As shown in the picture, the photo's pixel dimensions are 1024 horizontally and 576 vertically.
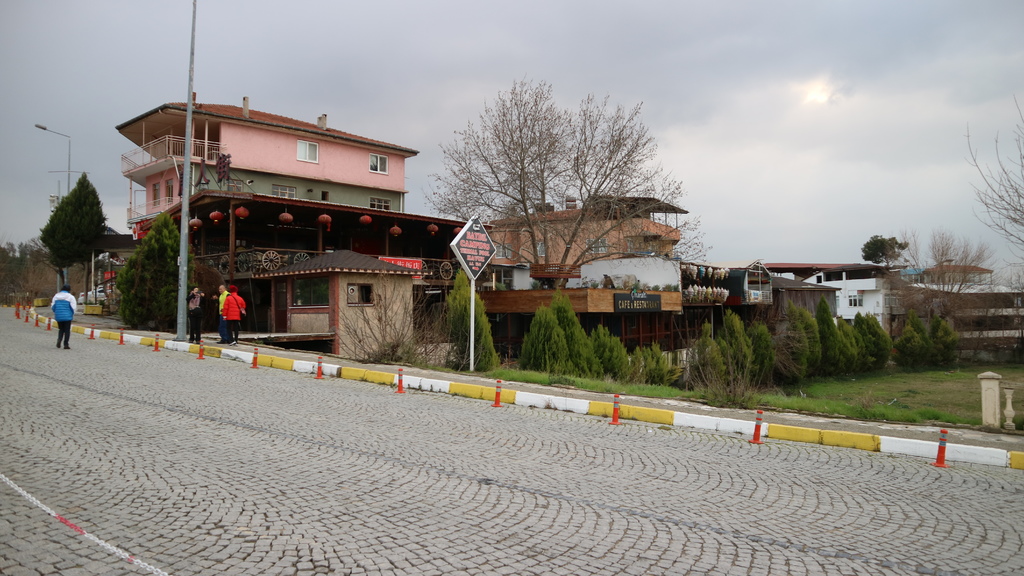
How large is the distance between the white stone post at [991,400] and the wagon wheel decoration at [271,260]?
20488mm

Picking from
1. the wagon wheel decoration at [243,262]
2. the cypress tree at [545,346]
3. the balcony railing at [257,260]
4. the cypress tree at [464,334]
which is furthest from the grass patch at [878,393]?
the wagon wheel decoration at [243,262]

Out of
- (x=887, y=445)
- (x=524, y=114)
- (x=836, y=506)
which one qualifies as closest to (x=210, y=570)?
(x=836, y=506)

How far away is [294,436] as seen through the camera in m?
7.97

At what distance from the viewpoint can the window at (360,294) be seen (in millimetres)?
21594

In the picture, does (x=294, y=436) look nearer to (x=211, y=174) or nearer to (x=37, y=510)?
(x=37, y=510)

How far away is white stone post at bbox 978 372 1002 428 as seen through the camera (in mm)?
10992

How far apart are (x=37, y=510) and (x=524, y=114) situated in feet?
83.4

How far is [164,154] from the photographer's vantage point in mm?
33688

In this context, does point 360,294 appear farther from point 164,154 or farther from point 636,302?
point 164,154

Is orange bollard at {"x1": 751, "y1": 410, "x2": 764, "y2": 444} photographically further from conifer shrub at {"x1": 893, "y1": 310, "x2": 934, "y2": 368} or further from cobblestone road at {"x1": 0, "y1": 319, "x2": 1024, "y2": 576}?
conifer shrub at {"x1": 893, "y1": 310, "x2": 934, "y2": 368}

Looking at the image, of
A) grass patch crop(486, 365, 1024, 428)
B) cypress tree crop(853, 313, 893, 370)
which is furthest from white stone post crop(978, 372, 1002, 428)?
cypress tree crop(853, 313, 893, 370)

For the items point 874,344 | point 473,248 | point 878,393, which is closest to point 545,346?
point 473,248

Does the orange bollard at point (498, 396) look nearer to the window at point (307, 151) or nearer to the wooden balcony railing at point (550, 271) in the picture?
the wooden balcony railing at point (550, 271)

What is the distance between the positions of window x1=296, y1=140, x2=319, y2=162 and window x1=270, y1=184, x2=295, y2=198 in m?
1.87
